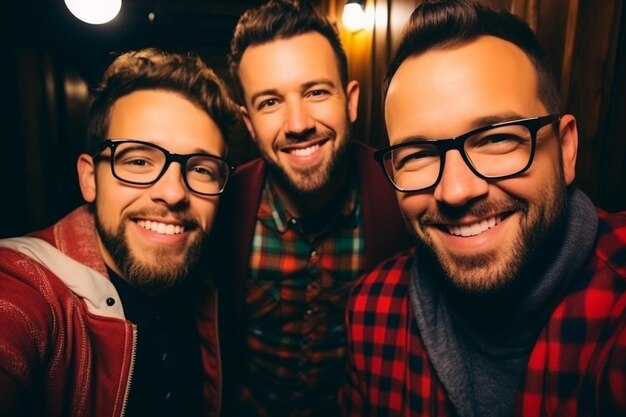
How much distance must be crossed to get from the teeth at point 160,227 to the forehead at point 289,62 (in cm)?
104

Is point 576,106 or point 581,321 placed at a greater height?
point 576,106

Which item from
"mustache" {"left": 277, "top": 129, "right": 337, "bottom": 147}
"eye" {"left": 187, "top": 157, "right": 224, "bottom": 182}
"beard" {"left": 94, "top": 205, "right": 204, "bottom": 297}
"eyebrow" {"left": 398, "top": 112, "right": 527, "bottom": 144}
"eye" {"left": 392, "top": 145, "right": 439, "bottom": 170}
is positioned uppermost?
"eyebrow" {"left": 398, "top": 112, "right": 527, "bottom": 144}

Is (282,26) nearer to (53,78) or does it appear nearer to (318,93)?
(318,93)

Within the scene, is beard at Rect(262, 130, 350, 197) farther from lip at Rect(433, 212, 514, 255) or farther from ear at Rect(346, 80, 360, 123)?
lip at Rect(433, 212, 514, 255)

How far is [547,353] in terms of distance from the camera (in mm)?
1100

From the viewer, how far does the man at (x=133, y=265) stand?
1142 mm

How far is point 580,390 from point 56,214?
522cm

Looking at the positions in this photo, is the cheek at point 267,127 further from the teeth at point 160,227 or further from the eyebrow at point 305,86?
the teeth at point 160,227

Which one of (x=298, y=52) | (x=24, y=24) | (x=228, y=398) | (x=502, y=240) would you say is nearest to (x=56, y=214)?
(x=24, y=24)

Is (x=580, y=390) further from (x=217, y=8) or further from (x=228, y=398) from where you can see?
(x=217, y=8)

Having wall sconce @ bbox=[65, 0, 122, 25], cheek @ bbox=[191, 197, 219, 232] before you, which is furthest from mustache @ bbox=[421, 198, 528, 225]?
wall sconce @ bbox=[65, 0, 122, 25]

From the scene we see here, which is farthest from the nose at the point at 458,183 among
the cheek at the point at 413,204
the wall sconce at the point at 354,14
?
the wall sconce at the point at 354,14

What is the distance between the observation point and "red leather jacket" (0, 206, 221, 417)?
0.98 metres

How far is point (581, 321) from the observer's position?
106cm
